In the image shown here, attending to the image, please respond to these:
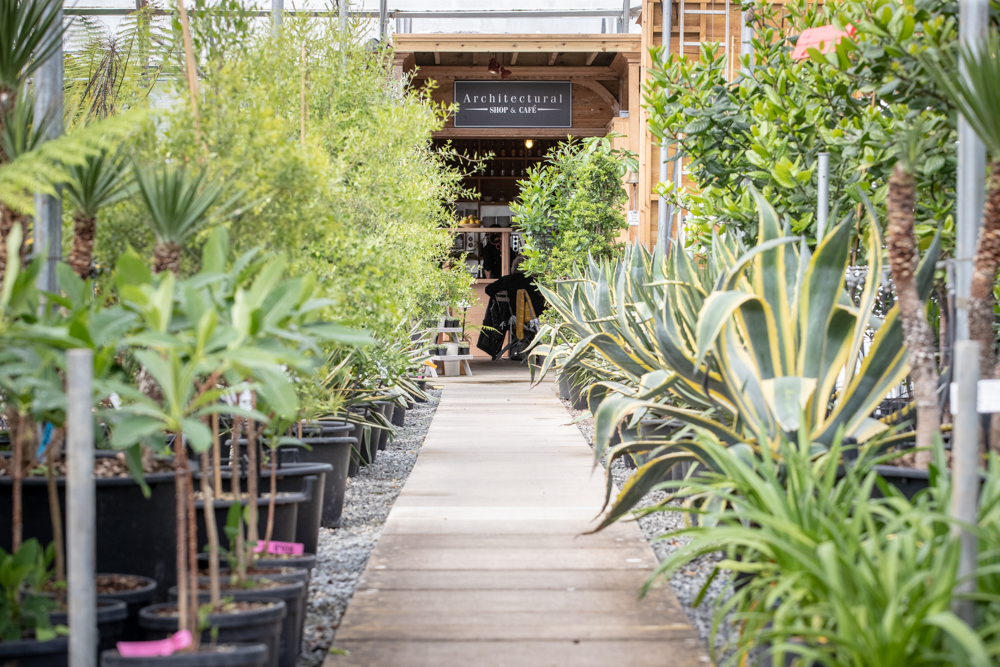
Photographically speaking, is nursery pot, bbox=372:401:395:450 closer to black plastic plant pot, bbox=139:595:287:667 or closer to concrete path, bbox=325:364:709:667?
concrete path, bbox=325:364:709:667

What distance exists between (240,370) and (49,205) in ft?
2.58

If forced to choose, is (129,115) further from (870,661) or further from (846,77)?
(846,77)

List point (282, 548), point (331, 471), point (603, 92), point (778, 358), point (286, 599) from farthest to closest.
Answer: point (603, 92) < point (331, 471) < point (778, 358) < point (282, 548) < point (286, 599)

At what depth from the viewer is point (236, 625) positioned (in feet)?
4.98

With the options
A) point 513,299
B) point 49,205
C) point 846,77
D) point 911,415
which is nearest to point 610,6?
point 513,299

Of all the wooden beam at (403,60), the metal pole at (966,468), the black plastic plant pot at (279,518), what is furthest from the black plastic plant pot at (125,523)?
the wooden beam at (403,60)

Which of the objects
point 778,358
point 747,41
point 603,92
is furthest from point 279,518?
point 603,92

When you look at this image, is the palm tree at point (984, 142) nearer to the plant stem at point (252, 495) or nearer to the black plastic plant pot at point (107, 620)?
the plant stem at point (252, 495)

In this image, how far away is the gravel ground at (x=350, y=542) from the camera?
2.08m

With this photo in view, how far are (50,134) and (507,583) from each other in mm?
1470

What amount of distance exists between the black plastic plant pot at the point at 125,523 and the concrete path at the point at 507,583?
410 millimetres

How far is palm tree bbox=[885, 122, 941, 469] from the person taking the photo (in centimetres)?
185

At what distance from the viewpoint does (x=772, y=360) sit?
230 centimetres

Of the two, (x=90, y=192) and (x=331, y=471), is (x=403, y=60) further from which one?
(x=90, y=192)
